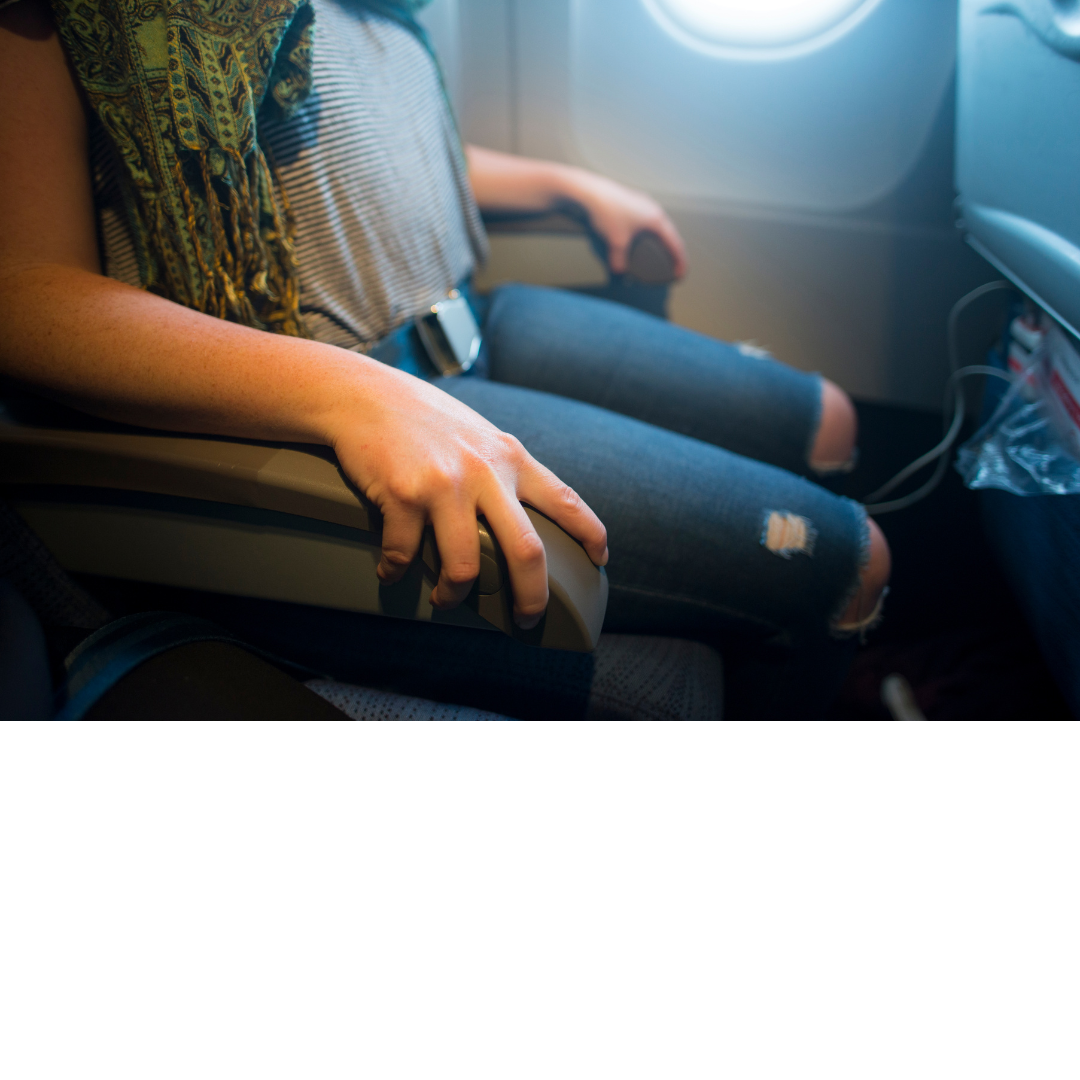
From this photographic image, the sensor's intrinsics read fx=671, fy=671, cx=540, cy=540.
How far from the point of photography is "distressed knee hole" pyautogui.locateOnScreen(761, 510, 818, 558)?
60cm

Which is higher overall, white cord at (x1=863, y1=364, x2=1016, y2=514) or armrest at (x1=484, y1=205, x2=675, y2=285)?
armrest at (x1=484, y1=205, x2=675, y2=285)

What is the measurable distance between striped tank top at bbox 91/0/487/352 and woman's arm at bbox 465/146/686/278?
0.24 meters

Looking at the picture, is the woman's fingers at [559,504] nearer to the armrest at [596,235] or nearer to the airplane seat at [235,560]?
the airplane seat at [235,560]

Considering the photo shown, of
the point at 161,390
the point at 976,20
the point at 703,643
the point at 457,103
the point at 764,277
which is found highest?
the point at 976,20

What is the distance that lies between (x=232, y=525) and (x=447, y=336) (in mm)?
340

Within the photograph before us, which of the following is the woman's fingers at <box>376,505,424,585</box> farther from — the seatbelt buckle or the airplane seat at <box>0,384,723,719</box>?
the seatbelt buckle

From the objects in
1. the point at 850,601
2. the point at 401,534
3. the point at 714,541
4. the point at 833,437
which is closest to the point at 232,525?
the point at 401,534

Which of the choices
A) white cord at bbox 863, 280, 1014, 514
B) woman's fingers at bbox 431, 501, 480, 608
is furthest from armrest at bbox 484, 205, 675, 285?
woman's fingers at bbox 431, 501, 480, 608

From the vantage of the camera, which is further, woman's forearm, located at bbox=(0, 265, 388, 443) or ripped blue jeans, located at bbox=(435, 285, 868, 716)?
ripped blue jeans, located at bbox=(435, 285, 868, 716)
